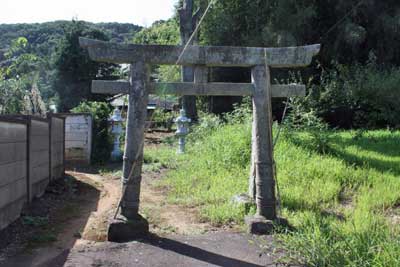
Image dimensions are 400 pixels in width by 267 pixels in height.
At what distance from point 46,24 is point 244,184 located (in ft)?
147

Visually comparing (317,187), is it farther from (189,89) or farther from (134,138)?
(134,138)

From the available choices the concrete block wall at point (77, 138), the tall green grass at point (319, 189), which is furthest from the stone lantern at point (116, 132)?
the tall green grass at point (319, 189)

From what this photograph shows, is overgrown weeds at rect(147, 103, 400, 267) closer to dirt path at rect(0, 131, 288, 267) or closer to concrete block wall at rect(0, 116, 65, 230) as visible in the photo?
dirt path at rect(0, 131, 288, 267)

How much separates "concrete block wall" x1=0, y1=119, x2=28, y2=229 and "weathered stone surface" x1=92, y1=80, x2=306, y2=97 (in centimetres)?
122

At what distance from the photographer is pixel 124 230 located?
512 cm

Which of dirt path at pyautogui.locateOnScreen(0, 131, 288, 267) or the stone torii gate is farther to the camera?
the stone torii gate

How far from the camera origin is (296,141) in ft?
30.5

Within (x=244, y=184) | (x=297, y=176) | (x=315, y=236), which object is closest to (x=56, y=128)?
(x=244, y=184)

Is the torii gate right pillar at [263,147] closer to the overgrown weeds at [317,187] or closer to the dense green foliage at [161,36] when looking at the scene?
the overgrown weeds at [317,187]

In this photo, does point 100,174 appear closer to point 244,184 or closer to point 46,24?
point 244,184

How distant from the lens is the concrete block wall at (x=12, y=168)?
5242 mm

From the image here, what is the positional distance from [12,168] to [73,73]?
2459 cm

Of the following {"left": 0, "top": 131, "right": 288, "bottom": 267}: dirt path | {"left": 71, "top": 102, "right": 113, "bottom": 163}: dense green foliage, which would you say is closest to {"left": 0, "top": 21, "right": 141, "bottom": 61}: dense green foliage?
{"left": 71, "top": 102, "right": 113, "bottom": 163}: dense green foliage

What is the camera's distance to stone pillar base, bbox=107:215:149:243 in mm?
5109
